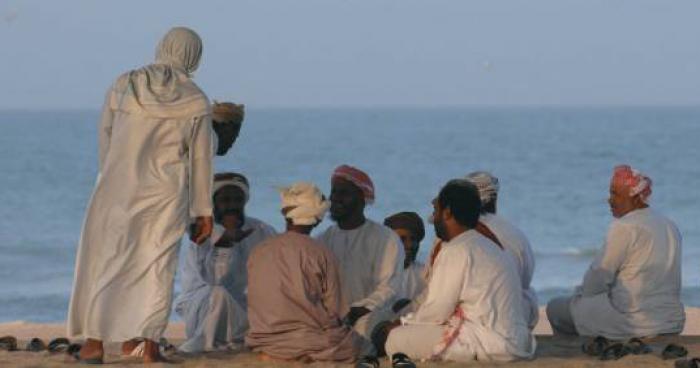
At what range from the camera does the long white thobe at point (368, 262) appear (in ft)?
31.5

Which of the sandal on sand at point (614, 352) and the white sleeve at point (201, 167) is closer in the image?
the white sleeve at point (201, 167)

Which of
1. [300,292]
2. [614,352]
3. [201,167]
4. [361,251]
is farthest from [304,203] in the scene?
[614,352]

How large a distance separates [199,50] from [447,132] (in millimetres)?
78944

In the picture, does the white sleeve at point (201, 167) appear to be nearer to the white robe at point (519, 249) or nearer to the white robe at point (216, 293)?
the white robe at point (216, 293)

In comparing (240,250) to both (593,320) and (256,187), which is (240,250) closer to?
(593,320)

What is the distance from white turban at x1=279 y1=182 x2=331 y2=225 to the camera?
9016 millimetres

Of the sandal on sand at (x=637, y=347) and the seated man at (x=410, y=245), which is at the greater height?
the seated man at (x=410, y=245)

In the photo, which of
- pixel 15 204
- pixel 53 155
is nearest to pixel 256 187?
pixel 15 204

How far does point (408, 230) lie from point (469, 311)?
1894mm

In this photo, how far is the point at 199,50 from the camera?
29.6 feet

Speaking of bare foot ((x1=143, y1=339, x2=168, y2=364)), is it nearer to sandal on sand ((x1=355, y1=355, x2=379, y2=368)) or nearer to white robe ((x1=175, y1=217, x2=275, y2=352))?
white robe ((x1=175, y1=217, x2=275, y2=352))

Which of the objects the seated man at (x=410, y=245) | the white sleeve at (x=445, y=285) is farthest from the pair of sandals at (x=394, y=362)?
the seated man at (x=410, y=245)

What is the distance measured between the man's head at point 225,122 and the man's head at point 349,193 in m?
0.77

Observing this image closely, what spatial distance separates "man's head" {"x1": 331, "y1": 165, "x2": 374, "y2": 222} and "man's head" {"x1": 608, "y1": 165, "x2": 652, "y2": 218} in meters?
1.62
